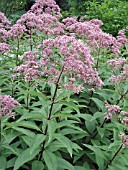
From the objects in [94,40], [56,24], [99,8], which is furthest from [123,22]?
[94,40]

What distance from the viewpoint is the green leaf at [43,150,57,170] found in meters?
2.82

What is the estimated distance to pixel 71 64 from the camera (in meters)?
3.02

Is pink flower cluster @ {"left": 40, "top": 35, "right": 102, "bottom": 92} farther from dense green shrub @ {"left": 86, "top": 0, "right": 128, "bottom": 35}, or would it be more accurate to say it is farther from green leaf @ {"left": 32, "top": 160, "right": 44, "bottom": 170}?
dense green shrub @ {"left": 86, "top": 0, "right": 128, "bottom": 35}

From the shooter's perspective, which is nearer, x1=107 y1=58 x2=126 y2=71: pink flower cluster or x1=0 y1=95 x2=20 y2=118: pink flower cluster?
x1=0 y1=95 x2=20 y2=118: pink flower cluster

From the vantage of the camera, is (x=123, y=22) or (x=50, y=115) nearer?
(x=50, y=115)

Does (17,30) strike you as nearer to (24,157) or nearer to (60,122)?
(60,122)

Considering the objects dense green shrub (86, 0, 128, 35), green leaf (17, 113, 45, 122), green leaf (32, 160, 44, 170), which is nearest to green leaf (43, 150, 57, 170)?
green leaf (32, 160, 44, 170)

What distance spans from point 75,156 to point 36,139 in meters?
0.70

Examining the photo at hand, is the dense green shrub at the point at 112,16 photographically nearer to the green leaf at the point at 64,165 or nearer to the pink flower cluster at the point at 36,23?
the pink flower cluster at the point at 36,23

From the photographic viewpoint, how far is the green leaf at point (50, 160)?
2824mm

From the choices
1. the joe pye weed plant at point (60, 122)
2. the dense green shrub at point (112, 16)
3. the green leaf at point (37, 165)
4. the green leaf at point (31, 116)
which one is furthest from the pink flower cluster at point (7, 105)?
the dense green shrub at point (112, 16)

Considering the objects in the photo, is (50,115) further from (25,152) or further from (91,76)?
(91,76)

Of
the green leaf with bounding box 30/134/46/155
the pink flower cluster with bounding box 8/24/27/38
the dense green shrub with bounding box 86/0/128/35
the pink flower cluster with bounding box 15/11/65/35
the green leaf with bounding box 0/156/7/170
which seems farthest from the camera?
the dense green shrub with bounding box 86/0/128/35

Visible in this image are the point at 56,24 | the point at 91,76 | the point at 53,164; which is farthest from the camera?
the point at 56,24
